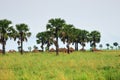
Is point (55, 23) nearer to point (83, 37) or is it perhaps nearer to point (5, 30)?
point (5, 30)

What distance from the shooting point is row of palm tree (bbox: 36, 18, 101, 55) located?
89.1 meters

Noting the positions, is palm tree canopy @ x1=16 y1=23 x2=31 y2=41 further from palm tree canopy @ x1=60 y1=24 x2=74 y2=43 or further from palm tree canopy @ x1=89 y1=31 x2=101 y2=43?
palm tree canopy @ x1=89 y1=31 x2=101 y2=43

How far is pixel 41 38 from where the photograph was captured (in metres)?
131

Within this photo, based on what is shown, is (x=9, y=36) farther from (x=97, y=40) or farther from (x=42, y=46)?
(x=97, y=40)

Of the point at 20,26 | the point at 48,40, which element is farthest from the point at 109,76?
the point at 48,40

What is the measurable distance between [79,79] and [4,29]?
74908 millimetres

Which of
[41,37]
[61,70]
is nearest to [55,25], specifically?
[41,37]

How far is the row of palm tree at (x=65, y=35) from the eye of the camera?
89062 millimetres

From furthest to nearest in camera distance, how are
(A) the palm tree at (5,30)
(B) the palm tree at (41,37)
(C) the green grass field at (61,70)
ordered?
(B) the palm tree at (41,37), (A) the palm tree at (5,30), (C) the green grass field at (61,70)

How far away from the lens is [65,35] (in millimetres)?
100375

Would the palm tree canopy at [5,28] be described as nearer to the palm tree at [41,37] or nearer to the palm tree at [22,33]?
the palm tree at [22,33]

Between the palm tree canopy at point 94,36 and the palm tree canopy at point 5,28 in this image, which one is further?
the palm tree canopy at point 94,36

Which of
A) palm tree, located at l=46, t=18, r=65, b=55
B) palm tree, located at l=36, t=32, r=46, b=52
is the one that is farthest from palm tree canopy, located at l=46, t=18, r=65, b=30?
palm tree, located at l=36, t=32, r=46, b=52

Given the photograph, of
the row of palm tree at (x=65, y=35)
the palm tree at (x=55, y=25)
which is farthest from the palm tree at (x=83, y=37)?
the palm tree at (x=55, y=25)
